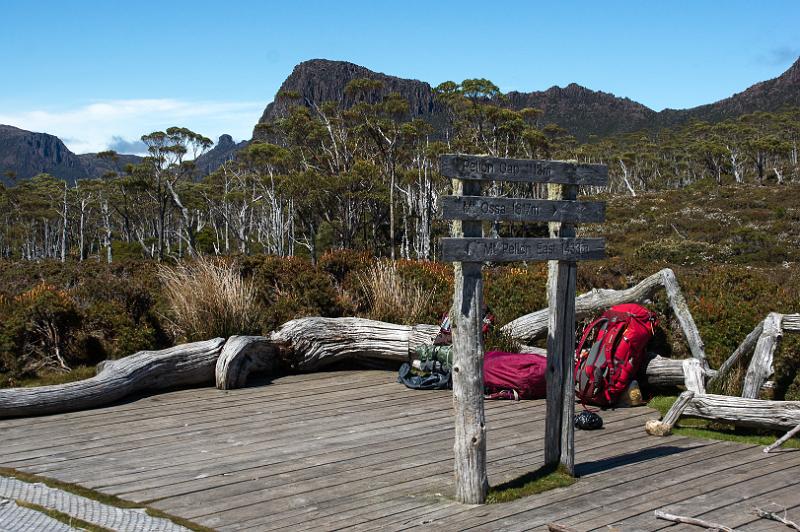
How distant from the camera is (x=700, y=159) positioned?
90.4m

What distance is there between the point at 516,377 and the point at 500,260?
3258 millimetres

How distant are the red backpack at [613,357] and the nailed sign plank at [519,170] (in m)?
2.53

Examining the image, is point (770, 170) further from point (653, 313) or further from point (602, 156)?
point (653, 313)

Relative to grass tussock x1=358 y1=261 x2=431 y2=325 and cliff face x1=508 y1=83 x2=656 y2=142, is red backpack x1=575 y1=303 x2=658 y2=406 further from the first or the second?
cliff face x1=508 y1=83 x2=656 y2=142

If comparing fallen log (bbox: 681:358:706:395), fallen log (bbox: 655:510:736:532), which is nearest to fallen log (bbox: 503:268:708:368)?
fallen log (bbox: 681:358:706:395)

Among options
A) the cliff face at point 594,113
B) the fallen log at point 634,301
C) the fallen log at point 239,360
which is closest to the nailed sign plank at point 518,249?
the fallen log at point 634,301

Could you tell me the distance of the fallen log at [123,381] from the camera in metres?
7.61

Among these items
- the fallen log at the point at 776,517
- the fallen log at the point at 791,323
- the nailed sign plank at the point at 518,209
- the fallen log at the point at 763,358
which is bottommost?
the fallen log at the point at 776,517

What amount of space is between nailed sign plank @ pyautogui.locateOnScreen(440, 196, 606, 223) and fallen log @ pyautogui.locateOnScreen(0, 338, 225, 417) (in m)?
4.52

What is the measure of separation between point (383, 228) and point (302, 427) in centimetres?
4447

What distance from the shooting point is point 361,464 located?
19.8 ft

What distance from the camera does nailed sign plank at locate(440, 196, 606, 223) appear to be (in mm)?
5121

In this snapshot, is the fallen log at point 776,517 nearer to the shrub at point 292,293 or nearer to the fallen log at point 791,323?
the fallen log at point 791,323

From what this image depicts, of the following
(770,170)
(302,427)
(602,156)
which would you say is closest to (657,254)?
(302,427)
